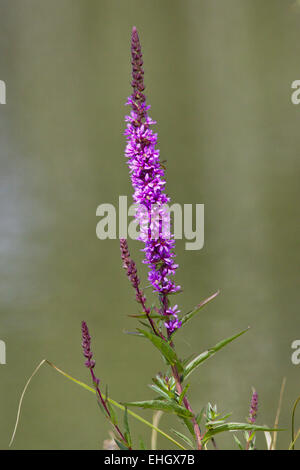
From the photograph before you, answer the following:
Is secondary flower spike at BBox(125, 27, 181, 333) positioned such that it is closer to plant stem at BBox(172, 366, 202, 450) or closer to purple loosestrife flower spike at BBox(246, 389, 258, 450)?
plant stem at BBox(172, 366, 202, 450)

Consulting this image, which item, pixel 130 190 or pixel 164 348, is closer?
pixel 164 348

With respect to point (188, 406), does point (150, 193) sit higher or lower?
higher

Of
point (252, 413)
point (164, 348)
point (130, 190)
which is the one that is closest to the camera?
point (164, 348)

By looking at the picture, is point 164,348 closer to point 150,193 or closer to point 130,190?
point 150,193

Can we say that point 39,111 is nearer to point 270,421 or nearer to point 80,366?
point 80,366

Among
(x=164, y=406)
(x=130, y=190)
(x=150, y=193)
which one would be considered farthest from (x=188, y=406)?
(x=130, y=190)

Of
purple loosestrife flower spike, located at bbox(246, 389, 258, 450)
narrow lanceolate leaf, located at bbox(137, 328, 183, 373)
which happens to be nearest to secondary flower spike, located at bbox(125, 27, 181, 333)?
narrow lanceolate leaf, located at bbox(137, 328, 183, 373)
